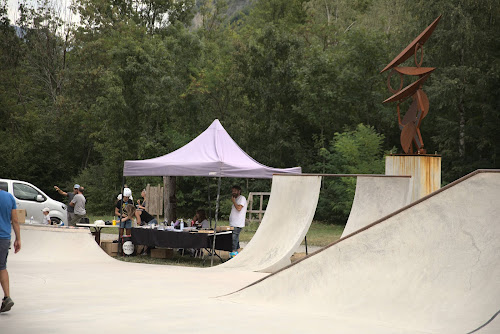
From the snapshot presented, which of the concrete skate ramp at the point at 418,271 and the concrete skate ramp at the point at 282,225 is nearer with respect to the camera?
the concrete skate ramp at the point at 418,271

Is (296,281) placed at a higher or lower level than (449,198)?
lower

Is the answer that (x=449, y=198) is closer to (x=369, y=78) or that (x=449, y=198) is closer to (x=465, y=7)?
(x=465, y=7)

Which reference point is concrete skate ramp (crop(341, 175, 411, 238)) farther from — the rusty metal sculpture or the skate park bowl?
the rusty metal sculpture

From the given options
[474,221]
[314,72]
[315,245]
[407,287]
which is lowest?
[315,245]

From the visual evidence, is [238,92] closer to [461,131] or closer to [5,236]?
[461,131]

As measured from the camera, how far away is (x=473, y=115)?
28.4 meters

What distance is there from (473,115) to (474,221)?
74.3ft

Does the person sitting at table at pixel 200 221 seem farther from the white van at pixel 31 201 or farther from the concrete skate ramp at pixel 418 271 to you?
the concrete skate ramp at pixel 418 271

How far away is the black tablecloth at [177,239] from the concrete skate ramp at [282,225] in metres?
0.90

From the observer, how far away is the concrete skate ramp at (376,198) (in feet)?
38.3

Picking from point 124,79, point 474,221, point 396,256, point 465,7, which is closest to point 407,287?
point 396,256

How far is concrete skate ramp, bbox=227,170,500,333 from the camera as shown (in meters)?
6.62

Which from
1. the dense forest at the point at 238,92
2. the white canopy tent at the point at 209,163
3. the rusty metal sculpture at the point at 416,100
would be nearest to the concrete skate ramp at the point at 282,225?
the white canopy tent at the point at 209,163

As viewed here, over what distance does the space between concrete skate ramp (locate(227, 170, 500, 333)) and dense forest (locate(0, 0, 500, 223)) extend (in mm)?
18367
